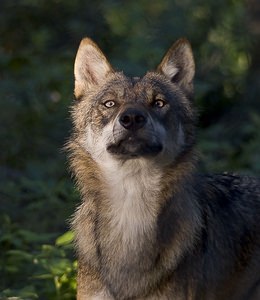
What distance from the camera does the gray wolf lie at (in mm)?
7871

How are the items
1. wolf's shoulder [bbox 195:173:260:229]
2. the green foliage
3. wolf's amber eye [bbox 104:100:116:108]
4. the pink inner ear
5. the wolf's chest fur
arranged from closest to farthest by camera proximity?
the wolf's chest fur < wolf's amber eye [bbox 104:100:116:108] < wolf's shoulder [bbox 195:173:260:229] < the pink inner ear < the green foliage

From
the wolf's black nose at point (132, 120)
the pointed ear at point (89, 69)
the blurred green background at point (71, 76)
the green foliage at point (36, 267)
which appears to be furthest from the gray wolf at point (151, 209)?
the blurred green background at point (71, 76)

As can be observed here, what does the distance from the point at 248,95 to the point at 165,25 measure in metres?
1.36

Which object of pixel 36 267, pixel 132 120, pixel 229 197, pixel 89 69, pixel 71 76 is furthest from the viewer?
Result: pixel 71 76

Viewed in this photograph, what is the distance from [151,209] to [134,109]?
2.26 ft

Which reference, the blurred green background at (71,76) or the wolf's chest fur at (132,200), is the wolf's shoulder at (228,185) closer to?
the wolf's chest fur at (132,200)

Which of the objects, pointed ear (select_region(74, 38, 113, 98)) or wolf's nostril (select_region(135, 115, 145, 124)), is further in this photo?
pointed ear (select_region(74, 38, 113, 98))

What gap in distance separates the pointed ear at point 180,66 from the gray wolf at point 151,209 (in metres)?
0.02

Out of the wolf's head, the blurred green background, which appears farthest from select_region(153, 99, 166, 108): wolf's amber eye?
the blurred green background

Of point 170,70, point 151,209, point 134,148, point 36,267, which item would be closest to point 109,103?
point 134,148

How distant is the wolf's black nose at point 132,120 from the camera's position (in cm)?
783

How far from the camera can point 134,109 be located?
25.8ft

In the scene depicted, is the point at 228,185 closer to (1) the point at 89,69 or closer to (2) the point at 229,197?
(2) the point at 229,197

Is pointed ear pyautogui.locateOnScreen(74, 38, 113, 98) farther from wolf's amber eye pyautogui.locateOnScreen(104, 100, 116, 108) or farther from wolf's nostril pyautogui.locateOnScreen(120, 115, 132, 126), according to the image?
wolf's nostril pyautogui.locateOnScreen(120, 115, 132, 126)
